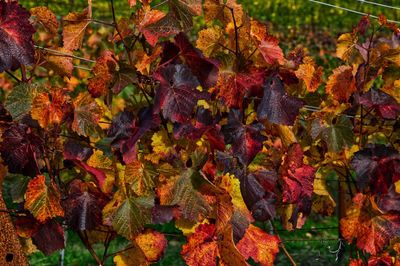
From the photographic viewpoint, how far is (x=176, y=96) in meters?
2.05

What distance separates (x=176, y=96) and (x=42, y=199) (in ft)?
1.54

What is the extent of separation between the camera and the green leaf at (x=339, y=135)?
7.98ft

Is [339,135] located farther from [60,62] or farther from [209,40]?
[60,62]

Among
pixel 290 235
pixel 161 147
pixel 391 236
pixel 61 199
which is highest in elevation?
pixel 161 147

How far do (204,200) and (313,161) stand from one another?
0.70 meters

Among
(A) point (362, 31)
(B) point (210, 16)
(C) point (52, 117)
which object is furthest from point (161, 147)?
(A) point (362, 31)

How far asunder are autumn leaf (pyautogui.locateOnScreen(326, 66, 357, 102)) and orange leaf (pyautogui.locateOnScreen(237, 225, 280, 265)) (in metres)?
0.53

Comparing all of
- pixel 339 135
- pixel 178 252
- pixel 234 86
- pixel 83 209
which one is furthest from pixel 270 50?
pixel 178 252

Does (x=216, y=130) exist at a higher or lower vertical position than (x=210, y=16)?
lower

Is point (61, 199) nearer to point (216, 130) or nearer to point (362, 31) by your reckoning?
point (216, 130)

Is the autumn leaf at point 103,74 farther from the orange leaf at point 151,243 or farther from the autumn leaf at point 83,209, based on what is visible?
the orange leaf at point 151,243

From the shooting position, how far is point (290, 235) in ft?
19.4

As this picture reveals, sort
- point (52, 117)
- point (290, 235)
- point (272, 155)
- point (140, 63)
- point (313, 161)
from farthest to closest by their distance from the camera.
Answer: point (290, 235) → point (313, 161) → point (272, 155) → point (140, 63) → point (52, 117)

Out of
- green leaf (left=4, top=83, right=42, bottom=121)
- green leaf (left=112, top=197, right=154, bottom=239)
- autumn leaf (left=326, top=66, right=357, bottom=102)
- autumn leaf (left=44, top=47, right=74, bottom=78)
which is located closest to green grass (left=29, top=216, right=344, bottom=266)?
autumn leaf (left=326, top=66, right=357, bottom=102)
